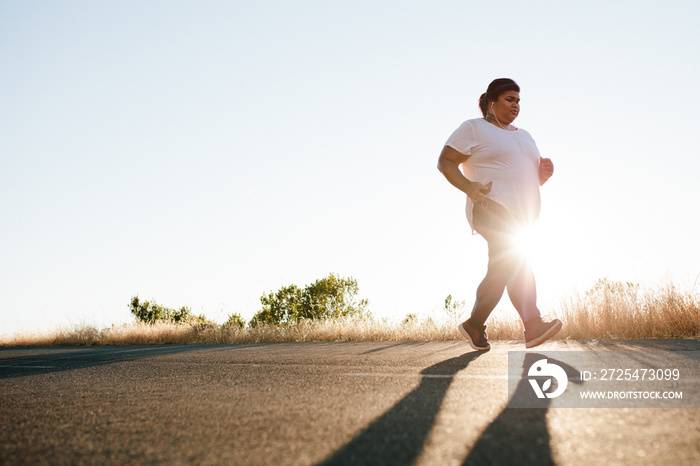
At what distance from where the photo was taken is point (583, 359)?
327 cm

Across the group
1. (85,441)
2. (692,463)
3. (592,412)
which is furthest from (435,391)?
(85,441)

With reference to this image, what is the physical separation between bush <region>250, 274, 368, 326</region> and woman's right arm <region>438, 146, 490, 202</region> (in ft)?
70.3

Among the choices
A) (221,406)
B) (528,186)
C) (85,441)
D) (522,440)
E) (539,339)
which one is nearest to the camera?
(522,440)

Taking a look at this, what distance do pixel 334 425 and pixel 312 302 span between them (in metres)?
25.1

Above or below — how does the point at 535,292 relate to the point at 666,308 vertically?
above

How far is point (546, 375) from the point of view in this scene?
257 cm

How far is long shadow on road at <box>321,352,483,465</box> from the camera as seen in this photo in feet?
4.41

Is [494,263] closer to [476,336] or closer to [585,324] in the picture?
[476,336]

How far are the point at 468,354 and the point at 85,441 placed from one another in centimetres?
286

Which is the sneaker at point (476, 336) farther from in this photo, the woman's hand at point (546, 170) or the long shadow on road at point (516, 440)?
the long shadow on road at point (516, 440)

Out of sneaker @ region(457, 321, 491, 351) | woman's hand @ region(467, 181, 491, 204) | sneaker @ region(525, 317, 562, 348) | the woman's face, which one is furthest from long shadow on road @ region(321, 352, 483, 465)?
the woman's face

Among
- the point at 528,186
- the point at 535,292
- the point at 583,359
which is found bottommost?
the point at 583,359

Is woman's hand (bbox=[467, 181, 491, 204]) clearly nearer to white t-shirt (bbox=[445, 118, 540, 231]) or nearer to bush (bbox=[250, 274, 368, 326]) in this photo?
white t-shirt (bbox=[445, 118, 540, 231])

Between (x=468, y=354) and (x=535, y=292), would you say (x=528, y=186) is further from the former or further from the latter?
(x=468, y=354)
